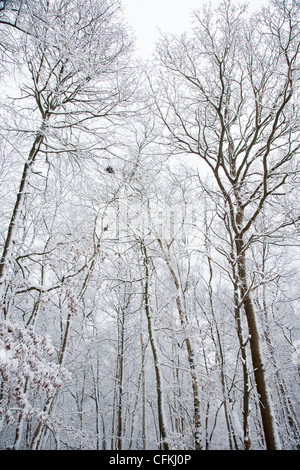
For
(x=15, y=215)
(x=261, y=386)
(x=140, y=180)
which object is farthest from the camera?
(x=140, y=180)

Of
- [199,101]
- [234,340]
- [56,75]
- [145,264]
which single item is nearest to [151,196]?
[145,264]

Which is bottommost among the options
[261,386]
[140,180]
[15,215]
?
[261,386]

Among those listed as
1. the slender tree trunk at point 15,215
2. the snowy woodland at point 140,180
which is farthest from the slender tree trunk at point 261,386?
the slender tree trunk at point 15,215

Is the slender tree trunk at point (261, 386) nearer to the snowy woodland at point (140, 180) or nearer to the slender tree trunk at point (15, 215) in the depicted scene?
the snowy woodland at point (140, 180)

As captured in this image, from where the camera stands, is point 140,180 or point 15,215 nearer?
point 15,215

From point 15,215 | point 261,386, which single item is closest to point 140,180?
point 15,215

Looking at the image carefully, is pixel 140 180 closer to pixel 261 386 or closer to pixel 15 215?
pixel 15 215

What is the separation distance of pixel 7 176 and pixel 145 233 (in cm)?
502

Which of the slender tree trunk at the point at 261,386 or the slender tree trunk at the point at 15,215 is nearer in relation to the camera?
the slender tree trunk at the point at 15,215

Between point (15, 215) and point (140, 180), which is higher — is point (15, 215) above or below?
below

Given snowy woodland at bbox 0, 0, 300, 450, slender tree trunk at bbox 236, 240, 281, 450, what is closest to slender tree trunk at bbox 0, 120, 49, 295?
snowy woodland at bbox 0, 0, 300, 450

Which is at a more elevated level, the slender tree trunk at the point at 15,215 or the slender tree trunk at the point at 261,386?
the slender tree trunk at the point at 15,215

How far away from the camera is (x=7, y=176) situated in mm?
7535

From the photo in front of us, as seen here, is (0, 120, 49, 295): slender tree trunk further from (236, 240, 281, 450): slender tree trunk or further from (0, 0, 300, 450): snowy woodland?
(236, 240, 281, 450): slender tree trunk
